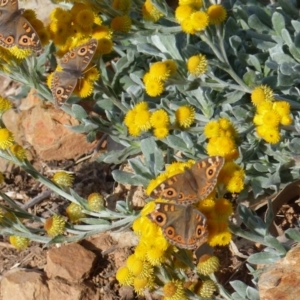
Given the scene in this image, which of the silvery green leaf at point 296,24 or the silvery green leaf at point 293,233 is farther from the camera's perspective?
the silvery green leaf at point 296,24

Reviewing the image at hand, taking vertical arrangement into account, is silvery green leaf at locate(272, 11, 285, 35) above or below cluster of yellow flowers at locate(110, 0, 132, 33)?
below

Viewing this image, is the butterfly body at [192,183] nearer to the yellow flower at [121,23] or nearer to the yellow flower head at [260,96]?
the yellow flower head at [260,96]

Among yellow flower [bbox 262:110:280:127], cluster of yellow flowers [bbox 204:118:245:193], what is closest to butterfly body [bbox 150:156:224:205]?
cluster of yellow flowers [bbox 204:118:245:193]

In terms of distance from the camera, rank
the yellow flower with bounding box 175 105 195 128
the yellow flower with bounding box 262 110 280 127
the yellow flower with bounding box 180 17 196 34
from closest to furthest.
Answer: the yellow flower with bounding box 262 110 280 127, the yellow flower with bounding box 180 17 196 34, the yellow flower with bounding box 175 105 195 128

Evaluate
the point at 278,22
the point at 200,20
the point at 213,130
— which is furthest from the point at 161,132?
the point at 278,22

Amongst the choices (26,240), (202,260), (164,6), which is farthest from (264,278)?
(164,6)

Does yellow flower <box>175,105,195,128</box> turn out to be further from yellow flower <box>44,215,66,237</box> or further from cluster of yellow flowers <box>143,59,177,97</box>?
yellow flower <box>44,215,66,237</box>

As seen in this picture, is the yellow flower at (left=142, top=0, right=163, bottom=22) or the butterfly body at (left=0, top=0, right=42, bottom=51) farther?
the yellow flower at (left=142, top=0, right=163, bottom=22)

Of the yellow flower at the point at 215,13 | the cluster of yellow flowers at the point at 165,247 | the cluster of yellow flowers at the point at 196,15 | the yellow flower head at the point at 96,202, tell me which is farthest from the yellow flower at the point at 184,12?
the yellow flower head at the point at 96,202
